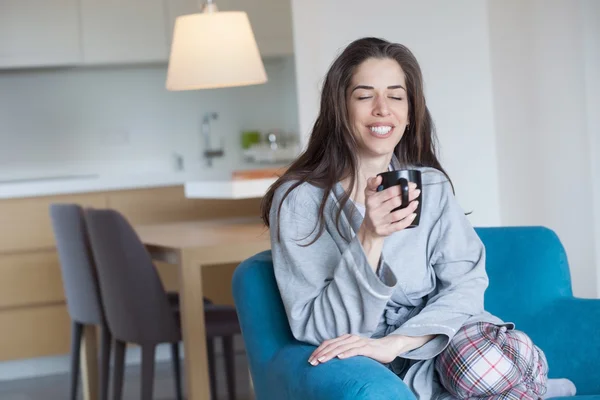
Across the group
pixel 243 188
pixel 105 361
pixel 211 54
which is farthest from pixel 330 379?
pixel 211 54

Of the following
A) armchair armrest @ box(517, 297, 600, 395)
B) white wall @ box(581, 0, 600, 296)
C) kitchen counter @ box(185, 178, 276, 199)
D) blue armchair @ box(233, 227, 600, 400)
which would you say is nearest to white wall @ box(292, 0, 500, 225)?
kitchen counter @ box(185, 178, 276, 199)

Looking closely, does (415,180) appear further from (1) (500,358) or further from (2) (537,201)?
(2) (537,201)

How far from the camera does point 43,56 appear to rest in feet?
17.5

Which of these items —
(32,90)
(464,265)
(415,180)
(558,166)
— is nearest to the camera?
(415,180)

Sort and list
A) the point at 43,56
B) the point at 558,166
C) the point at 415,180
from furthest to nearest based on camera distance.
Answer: the point at 43,56
the point at 558,166
the point at 415,180

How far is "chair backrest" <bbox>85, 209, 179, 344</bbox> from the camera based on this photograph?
322 cm

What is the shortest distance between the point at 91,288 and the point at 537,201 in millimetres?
1661

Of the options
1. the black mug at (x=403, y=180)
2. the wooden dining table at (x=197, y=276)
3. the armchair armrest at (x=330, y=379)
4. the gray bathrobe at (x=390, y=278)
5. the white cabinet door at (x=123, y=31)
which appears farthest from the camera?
the white cabinet door at (x=123, y=31)

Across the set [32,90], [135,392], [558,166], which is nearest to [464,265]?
[558,166]

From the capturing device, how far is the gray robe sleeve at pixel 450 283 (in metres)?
1.80

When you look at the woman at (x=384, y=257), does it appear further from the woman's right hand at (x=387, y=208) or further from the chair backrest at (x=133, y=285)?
the chair backrest at (x=133, y=285)

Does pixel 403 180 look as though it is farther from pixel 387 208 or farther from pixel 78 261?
pixel 78 261

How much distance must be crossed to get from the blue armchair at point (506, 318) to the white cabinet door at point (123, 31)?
356cm

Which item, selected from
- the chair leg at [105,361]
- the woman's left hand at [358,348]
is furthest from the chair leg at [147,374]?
the woman's left hand at [358,348]
